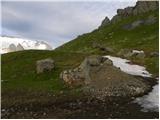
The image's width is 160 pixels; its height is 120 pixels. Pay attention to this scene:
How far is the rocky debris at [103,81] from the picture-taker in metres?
53.2

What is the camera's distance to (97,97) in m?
50.8

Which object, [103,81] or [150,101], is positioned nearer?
[150,101]

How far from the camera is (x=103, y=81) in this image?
55.6 meters

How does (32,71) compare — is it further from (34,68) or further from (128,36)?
(128,36)

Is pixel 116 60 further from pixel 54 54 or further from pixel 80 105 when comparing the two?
pixel 80 105

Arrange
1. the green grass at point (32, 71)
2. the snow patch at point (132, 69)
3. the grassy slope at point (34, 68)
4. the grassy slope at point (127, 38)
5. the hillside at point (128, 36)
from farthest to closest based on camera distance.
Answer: the hillside at point (128, 36)
the grassy slope at point (127, 38)
the snow patch at point (132, 69)
the green grass at point (32, 71)
the grassy slope at point (34, 68)

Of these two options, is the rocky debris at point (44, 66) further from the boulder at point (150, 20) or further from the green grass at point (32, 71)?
the boulder at point (150, 20)

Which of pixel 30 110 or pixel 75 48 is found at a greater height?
pixel 75 48

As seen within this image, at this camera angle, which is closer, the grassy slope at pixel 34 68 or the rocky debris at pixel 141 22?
the grassy slope at pixel 34 68

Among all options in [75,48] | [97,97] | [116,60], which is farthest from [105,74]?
[75,48]

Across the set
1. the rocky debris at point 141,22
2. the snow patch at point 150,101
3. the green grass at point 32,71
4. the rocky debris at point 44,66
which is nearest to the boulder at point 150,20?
the rocky debris at point 141,22

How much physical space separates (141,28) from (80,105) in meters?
138

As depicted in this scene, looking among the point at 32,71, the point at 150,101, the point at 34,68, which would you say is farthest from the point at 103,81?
the point at 34,68

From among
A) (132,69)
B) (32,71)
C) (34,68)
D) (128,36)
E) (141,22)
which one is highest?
(141,22)
